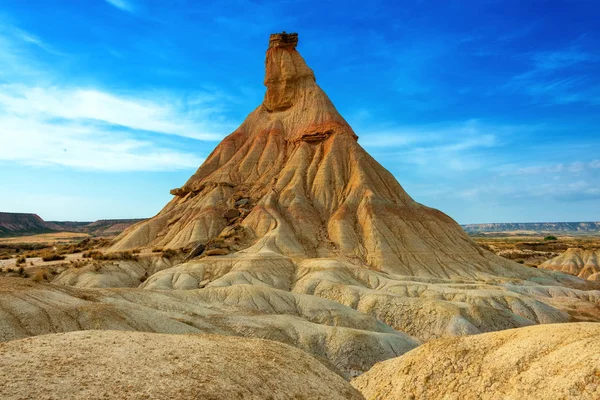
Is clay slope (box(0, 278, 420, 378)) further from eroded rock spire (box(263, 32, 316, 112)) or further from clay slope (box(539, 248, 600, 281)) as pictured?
eroded rock spire (box(263, 32, 316, 112))

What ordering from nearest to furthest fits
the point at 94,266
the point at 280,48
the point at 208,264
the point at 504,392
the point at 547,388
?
the point at 547,388 → the point at 504,392 → the point at 94,266 → the point at 208,264 → the point at 280,48

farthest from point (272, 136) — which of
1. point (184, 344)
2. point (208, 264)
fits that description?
point (184, 344)

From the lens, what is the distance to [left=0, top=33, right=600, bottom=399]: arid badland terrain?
11.2 meters

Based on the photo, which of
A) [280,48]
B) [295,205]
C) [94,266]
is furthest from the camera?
[280,48]

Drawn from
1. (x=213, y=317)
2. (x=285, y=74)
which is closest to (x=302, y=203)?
(x=285, y=74)

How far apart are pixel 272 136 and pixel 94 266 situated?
145 ft

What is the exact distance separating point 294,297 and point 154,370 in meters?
25.0

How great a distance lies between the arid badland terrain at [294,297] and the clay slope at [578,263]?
13.5 inches

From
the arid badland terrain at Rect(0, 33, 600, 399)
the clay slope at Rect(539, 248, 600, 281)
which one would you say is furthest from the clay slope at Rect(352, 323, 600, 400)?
the clay slope at Rect(539, 248, 600, 281)

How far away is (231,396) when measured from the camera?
10.1m

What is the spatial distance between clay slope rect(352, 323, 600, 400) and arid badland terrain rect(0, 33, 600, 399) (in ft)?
0.18

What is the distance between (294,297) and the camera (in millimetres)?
34812

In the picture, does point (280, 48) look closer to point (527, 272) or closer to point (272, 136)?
point (272, 136)

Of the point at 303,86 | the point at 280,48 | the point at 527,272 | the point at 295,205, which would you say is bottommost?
the point at 527,272
